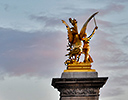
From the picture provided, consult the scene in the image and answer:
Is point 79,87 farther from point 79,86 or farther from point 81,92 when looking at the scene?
point 81,92

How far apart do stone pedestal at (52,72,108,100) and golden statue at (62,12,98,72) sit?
161cm

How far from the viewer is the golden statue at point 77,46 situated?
41.3 m

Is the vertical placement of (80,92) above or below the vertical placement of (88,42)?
below

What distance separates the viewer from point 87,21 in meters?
42.3

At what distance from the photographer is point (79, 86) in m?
40.2

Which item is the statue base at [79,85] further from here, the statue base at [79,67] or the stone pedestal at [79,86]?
the statue base at [79,67]

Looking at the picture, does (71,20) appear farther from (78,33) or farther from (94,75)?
(94,75)

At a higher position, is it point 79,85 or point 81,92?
point 79,85

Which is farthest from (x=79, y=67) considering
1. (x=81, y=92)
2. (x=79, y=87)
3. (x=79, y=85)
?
(x=81, y=92)

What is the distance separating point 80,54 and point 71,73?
2088 mm

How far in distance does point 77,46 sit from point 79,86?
3806mm

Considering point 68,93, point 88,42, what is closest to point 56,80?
point 68,93

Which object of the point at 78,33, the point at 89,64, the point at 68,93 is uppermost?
the point at 78,33

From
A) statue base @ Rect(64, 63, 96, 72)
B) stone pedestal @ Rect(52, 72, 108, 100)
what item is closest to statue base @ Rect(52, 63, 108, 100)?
stone pedestal @ Rect(52, 72, 108, 100)
